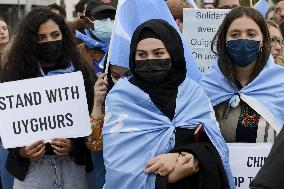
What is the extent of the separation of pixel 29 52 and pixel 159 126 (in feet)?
3.84

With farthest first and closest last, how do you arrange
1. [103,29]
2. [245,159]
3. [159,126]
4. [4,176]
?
1. [103,29]
2. [4,176]
3. [245,159]
4. [159,126]

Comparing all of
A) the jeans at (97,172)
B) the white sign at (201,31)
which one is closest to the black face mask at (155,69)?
the jeans at (97,172)

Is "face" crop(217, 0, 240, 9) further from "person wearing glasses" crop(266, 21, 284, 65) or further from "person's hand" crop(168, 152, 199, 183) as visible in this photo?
"person's hand" crop(168, 152, 199, 183)

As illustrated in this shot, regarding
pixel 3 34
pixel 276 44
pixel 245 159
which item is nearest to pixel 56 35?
pixel 245 159

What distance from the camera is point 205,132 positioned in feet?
11.1

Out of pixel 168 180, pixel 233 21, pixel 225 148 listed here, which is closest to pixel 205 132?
pixel 225 148

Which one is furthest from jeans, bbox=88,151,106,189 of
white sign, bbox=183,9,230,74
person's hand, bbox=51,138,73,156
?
white sign, bbox=183,9,230,74

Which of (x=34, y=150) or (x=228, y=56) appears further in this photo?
(x=228, y=56)

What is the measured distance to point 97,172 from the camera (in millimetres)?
4215

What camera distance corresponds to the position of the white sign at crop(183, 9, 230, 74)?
210 inches

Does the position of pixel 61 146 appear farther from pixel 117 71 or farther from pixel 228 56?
pixel 228 56

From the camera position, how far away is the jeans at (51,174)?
3.88 m

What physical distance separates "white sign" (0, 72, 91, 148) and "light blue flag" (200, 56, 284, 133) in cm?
83

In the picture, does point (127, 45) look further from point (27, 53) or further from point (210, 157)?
point (210, 157)
